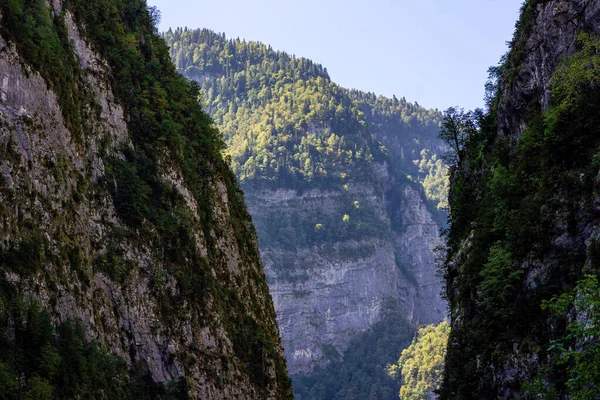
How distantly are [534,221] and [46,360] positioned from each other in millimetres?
22109

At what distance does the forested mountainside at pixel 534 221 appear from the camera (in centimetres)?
3344

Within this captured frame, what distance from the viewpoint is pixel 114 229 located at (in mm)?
38469

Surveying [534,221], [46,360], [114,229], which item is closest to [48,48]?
[114,229]

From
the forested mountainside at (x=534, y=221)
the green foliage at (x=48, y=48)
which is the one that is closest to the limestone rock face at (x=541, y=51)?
the forested mountainside at (x=534, y=221)

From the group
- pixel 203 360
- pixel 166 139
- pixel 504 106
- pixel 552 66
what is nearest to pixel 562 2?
pixel 552 66

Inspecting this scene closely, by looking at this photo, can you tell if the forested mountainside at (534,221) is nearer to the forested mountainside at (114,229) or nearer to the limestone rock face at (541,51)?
the limestone rock face at (541,51)

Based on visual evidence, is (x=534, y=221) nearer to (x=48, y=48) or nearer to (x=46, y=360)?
(x=46, y=360)

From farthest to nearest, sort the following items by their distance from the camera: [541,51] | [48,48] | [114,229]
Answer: [541,51]
[114,229]
[48,48]

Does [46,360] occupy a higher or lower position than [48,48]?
lower

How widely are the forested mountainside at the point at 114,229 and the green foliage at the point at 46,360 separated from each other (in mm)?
56

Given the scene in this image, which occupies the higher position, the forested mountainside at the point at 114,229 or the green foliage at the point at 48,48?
the green foliage at the point at 48,48

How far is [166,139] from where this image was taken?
4781 centimetres

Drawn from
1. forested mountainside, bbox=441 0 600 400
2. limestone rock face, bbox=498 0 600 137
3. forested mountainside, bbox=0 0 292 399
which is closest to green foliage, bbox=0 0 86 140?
forested mountainside, bbox=0 0 292 399

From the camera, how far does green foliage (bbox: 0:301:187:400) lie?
83.7 ft
